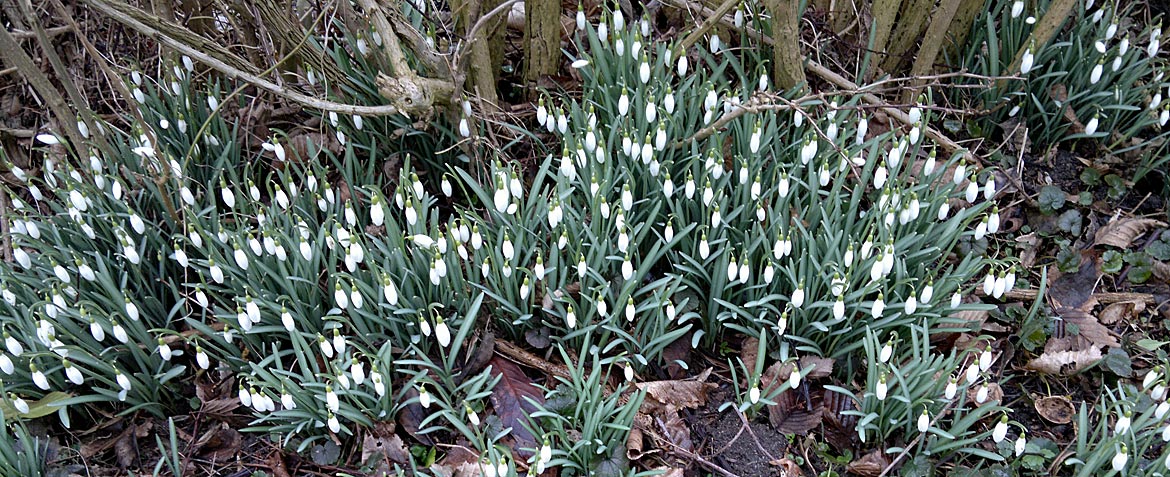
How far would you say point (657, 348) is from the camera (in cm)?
273

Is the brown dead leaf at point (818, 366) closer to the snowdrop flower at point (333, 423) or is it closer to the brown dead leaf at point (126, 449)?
the snowdrop flower at point (333, 423)

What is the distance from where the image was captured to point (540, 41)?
3.58 m

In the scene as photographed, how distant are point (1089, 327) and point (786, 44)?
1.47 meters

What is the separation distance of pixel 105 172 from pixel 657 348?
224 centimetres

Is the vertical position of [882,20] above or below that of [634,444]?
above

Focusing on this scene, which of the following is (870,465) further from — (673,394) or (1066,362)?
(1066,362)

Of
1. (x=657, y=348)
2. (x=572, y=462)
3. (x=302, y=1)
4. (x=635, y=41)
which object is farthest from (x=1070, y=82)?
(x=302, y=1)

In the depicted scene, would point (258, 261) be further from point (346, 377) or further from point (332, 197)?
point (346, 377)

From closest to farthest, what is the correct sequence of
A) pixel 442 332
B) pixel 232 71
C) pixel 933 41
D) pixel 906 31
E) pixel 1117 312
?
pixel 442 332 → pixel 232 71 → pixel 1117 312 → pixel 933 41 → pixel 906 31

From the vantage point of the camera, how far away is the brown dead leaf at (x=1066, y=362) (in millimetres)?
2875

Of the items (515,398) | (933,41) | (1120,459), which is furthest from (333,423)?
(933,41)

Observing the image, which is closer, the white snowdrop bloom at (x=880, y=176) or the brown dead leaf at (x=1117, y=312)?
the white snowdrop bloom at (x=880, y=176)

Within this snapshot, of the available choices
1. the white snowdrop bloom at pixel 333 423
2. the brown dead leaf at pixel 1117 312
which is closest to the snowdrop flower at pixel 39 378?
the white snowdrop bloom at pixel 333 423

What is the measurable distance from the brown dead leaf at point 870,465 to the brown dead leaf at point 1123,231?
147 cm
